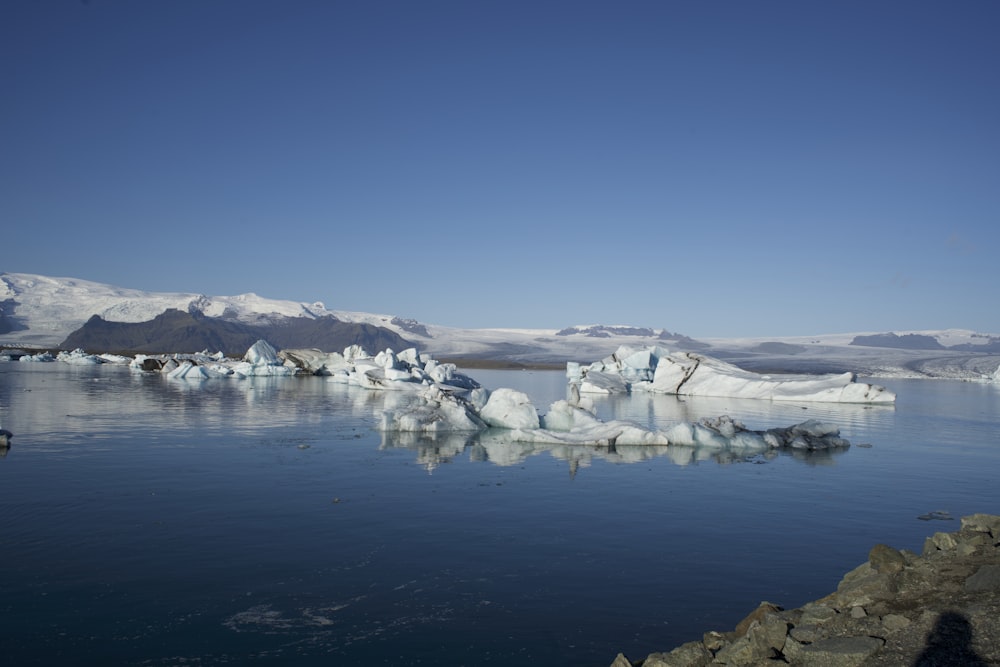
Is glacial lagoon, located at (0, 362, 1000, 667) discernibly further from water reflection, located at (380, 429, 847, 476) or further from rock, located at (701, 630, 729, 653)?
rock, located at (701, 630, 729, 653)

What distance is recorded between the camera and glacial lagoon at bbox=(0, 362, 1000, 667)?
5664mm

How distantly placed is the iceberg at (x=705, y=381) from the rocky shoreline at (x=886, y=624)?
3100cm

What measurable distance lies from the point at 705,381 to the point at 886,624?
119 ft

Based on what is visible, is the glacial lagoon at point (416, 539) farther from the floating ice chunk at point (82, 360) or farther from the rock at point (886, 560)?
the floating ice chunk at point (82, 360)

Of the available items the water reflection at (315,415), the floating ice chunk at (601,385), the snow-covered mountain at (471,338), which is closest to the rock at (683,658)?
the water reflection at (315,415)

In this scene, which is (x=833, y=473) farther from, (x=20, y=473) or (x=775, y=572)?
(x=20, y=473)

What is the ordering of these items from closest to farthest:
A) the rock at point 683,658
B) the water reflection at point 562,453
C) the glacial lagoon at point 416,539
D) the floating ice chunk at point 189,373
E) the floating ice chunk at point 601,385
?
the rock at point 683,658 < the glacial lagoon at point 416,539 < the water reflection at point 562,453 < the floating ice chunk at point 601,385 < the floating ice chunk at point 189,373

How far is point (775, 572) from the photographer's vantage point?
24.6 ft

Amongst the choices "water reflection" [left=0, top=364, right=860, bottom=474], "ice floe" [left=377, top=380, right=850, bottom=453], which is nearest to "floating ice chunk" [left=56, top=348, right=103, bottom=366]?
"water reflection" [left=0, top=364, right=860, bottom=474]

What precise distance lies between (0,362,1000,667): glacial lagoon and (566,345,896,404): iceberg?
17821 millimetres

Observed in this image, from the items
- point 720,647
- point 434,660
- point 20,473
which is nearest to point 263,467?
point 20,473

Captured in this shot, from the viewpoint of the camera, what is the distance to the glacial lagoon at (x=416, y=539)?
566 cm

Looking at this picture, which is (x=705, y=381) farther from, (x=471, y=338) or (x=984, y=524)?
(x=471, y=338)

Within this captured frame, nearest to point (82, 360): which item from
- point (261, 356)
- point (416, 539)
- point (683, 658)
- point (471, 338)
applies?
point (261, 356)
